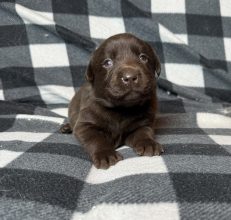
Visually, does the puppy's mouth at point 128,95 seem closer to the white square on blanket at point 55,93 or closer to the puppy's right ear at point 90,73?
the puppy's right ear at point 90,73

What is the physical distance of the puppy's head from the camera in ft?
5.59

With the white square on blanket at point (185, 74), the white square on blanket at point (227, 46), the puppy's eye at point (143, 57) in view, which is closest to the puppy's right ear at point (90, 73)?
the puppy's eye at point (143, 57)

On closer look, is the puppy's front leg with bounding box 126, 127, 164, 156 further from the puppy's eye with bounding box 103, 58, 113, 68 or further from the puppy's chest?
the puppy's eye with bounding box 103, 58, 113, 68

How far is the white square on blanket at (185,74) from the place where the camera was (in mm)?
2834

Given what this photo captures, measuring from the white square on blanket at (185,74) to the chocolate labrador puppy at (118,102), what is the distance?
84cm

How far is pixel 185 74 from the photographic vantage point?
2846 millimetres

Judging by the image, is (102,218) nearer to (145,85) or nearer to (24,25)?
(145,85)

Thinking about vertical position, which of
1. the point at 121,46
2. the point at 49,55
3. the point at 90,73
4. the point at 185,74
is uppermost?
the point at 121,46

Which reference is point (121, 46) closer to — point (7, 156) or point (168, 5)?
point (7, 156)

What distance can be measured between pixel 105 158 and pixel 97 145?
0.37 ft

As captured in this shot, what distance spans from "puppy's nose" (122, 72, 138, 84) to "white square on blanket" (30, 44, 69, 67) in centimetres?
118

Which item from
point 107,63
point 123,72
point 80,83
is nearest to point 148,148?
point 123,72

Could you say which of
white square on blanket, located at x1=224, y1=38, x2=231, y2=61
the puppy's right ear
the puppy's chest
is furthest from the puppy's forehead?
white square on blanket, located at x1=224, y1=38, x2=231, y2=61

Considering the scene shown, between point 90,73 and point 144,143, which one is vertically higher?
point 90,73
